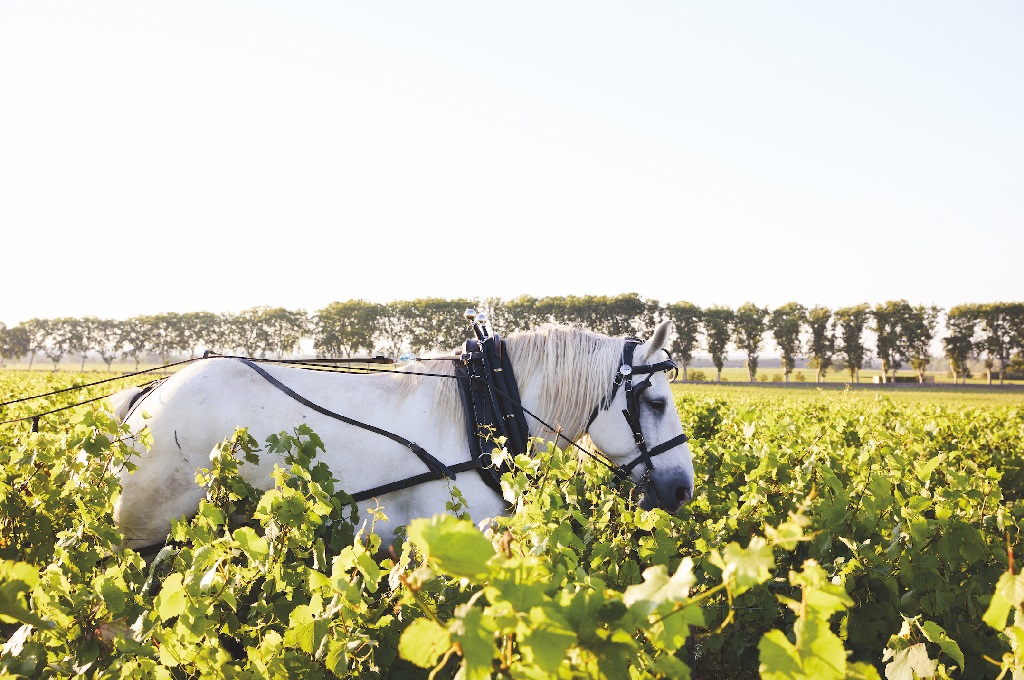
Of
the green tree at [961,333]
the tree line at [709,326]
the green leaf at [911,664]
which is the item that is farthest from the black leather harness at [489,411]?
the green tree at [961,333]

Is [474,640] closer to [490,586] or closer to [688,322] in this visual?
[490,586]

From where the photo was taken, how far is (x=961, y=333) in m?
71.8

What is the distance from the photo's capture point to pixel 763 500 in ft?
10.0

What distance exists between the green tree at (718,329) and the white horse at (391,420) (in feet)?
253

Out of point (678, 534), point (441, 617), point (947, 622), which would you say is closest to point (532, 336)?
point (678, 534)

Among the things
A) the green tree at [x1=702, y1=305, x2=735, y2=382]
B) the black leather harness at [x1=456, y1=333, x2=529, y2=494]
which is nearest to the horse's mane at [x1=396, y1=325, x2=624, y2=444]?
the black leather harness at [x1=456, y1=333, x2=529, y2=494]

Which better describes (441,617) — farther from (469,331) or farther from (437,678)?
(469,331)

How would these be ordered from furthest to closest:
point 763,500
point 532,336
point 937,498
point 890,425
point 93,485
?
point 890,425
point 532,336
point 763,500
point 937,498
point 93,485

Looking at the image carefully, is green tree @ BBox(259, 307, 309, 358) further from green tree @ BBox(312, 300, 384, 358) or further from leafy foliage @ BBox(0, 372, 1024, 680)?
leafy foliage @ BBox(0, 372, 1024, 680)

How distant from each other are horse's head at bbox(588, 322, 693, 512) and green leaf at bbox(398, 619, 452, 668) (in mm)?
3158

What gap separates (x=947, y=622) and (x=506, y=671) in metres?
2.57

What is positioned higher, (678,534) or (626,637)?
(626,637)

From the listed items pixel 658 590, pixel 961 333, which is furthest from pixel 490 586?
pixel 961 333

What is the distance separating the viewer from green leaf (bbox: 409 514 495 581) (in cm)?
65
